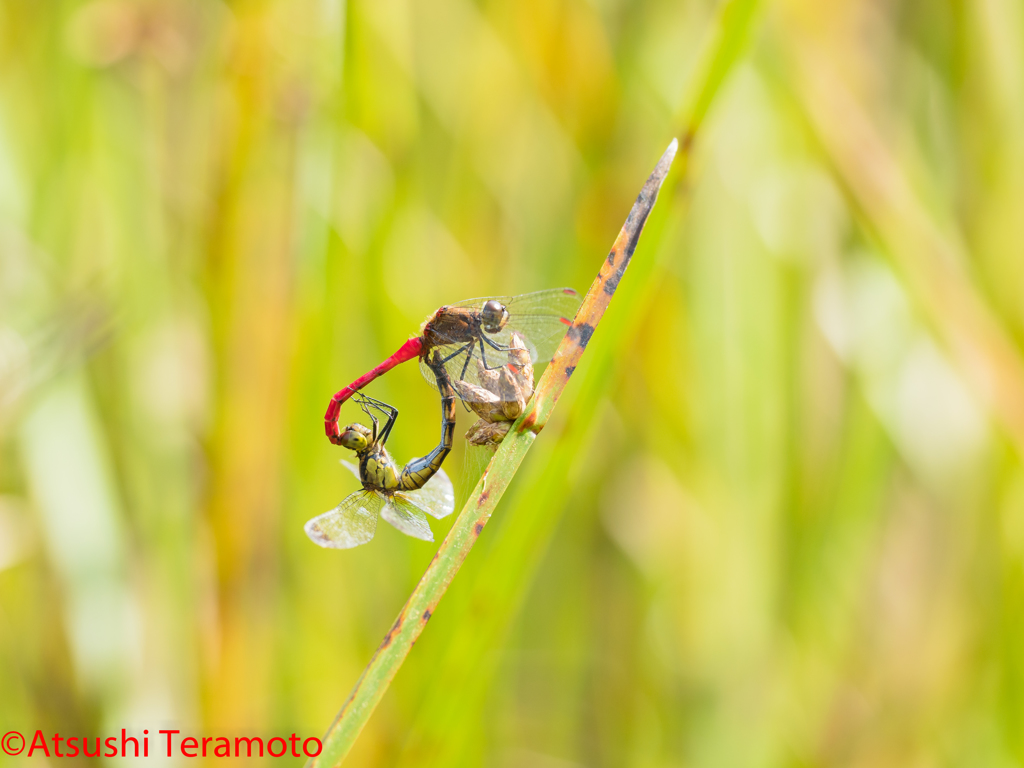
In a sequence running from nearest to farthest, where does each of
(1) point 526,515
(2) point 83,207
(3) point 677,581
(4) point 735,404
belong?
1. (1) point 526,515
2. (4) point 735,404
3. (3) point 677,581
4. (2) point 83,207

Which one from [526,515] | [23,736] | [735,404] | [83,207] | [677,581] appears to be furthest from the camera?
[83,207]

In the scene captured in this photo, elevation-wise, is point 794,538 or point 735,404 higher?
point 735,404

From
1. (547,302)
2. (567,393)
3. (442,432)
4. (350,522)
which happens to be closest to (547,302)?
(547,302)

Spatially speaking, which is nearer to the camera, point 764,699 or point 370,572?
point 764,699

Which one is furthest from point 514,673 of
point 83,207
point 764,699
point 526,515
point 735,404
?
point 83,207

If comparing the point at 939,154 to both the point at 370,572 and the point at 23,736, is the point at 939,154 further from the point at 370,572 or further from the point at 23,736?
the point at 23,736

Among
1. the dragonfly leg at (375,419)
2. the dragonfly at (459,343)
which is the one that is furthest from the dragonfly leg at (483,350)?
the dragonfly leg at (375,419)

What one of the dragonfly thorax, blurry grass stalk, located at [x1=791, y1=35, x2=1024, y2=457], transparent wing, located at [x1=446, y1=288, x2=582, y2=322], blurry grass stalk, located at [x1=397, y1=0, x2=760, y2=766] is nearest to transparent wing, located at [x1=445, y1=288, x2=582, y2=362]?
transparent wing, located at [x1=446, y1=288, x2=582, y2=322]
